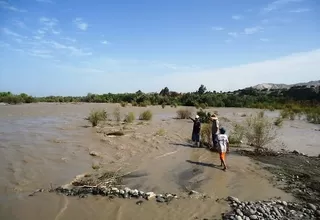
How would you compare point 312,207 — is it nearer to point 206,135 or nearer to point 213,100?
point 206,135

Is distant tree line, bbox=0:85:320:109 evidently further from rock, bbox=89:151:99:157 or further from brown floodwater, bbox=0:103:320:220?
rock, bbox=89:151:99:157

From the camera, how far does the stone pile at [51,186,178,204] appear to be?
749cm

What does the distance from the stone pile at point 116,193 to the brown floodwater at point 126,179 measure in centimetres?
24

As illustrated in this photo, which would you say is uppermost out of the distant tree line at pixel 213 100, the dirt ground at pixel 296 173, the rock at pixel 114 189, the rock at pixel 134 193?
the distant tree line at pixel 213 100

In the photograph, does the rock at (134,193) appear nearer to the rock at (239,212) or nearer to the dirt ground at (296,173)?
the rock at (239,212)

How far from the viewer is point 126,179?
8.97m

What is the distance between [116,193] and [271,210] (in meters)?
3.73

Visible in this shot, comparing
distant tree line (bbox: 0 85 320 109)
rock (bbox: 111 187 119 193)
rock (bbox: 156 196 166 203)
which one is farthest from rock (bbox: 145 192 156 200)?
distant tree line (bbox: 0 85 320 109)

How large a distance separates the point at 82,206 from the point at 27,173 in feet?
11.8

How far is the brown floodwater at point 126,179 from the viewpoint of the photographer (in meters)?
6.84

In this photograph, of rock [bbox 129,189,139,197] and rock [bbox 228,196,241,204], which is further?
rock [bbox 129,189,139,197]

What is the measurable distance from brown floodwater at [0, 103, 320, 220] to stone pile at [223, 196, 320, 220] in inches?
14.1

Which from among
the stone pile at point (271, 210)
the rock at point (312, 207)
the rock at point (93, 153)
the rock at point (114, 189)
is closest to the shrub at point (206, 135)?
the rock at point (93, 153)

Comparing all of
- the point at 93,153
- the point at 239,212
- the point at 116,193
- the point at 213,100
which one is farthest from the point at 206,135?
the point at 213,100
